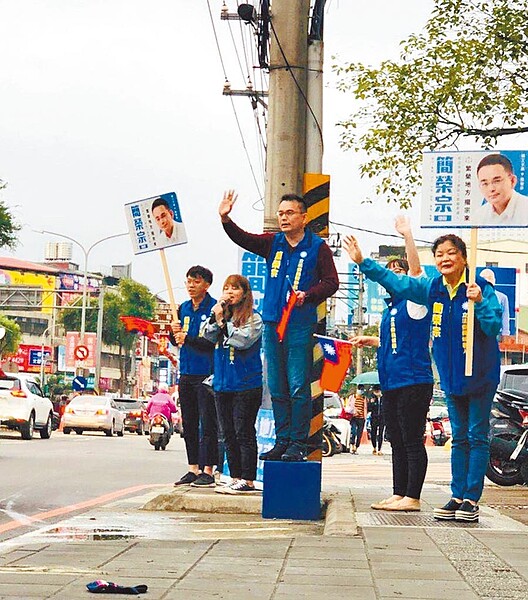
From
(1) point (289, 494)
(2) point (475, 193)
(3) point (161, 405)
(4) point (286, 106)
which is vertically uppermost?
(4) point (286, 106)

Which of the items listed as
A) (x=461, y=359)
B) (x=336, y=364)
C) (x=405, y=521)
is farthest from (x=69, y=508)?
(x=336, y=364)

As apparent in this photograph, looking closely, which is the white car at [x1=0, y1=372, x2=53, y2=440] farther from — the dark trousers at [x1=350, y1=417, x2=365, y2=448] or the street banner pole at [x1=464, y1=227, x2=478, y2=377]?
the street banner pole at [x1=464, y1=227, x2=478, y2=377]

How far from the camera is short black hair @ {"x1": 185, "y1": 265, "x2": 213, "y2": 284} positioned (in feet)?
38.7

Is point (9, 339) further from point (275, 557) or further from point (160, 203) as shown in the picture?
point (275, 557)

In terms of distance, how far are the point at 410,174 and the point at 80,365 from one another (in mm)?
51636

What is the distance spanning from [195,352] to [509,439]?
15.2ft

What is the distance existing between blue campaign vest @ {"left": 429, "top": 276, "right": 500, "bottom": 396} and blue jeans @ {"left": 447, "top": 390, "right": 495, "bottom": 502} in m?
0.09

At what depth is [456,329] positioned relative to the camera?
8.77m

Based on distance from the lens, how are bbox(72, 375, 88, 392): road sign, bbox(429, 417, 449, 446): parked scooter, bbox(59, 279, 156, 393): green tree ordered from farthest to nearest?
bbox(59, 279, 156, 393): green tree → bbox(72, 375, 88, 392): road sign → bbox(429, 417, 449, 446): parked scooter

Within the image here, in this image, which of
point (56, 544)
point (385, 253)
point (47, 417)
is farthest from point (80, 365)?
point (56, 544)

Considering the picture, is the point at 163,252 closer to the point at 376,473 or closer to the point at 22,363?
the point at 376,473

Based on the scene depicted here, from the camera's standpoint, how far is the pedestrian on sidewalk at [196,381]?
1158cm

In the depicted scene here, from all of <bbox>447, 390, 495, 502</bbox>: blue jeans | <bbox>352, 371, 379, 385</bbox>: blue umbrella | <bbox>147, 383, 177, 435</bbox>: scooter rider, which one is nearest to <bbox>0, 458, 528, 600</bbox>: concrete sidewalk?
<bbox>447, 390, 495, 502</bbox>: blue jeans

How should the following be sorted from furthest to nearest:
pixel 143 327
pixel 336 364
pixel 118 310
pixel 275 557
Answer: pixel 118 310
pixel 336 364
pixel 143 327
pixel 275 557
